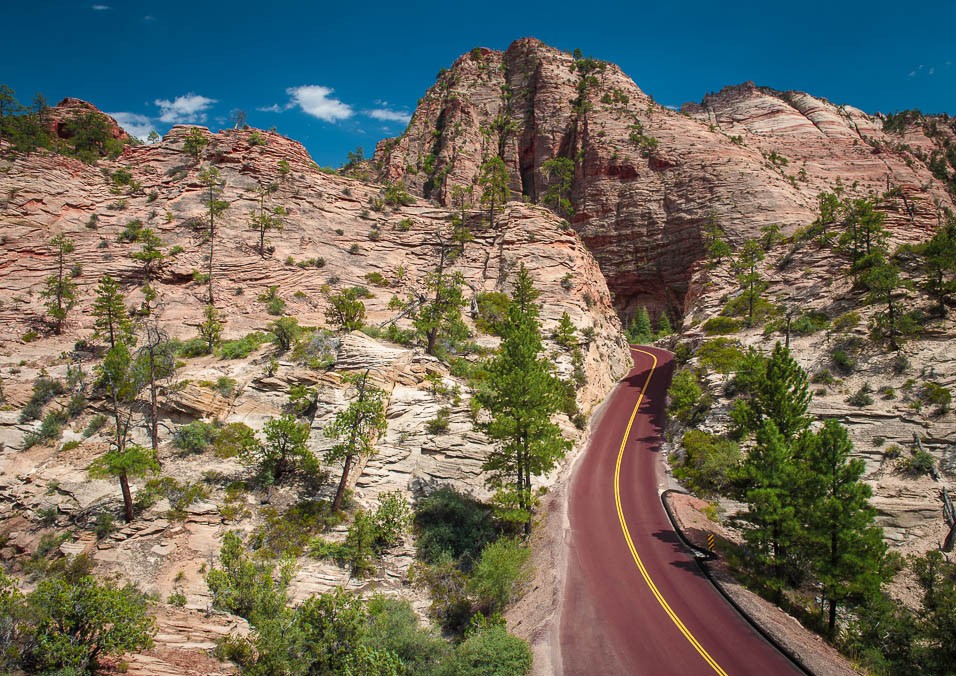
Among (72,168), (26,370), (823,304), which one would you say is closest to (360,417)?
(26,370)

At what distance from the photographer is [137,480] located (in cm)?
2123

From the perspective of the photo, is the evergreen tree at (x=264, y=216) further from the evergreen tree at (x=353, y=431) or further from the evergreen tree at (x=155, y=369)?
the evergreen tree at (x=353, y=431)

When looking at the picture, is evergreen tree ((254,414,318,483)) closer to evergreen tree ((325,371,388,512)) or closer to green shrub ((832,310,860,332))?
evergreen tree ((325,371,388,512))

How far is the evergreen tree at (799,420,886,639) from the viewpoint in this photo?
50.2ft

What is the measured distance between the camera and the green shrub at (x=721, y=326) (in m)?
42.0

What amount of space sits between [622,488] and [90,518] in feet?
85.5

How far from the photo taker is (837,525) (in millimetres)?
15719

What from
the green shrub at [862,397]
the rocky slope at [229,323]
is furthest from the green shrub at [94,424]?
the green shrub at [862,397]

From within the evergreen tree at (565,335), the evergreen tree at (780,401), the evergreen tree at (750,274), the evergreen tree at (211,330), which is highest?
the evergreen tree at (750,274)

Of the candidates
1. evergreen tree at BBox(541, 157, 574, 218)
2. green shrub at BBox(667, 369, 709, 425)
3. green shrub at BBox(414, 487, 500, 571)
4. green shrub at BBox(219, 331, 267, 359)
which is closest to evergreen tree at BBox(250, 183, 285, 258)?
green shrub at BBox(219, 331, 267, 359)

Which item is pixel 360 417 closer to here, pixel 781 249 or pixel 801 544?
pixel 801 544

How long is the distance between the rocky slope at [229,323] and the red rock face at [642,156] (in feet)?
53.8

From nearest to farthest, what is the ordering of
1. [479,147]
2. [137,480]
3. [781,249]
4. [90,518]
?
[90,518] < [137,480] < [781,249] < [479,147]

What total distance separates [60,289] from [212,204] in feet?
47.0
